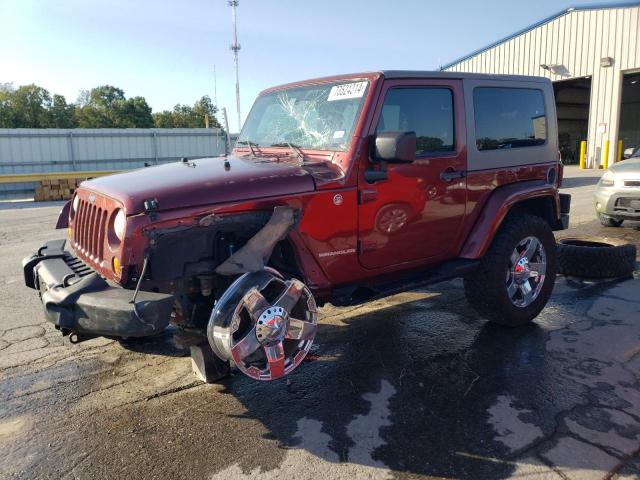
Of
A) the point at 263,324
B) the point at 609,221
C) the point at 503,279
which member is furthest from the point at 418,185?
the point at 609,221

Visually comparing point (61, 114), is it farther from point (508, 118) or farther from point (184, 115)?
point (508, 118)

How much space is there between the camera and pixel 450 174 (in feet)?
13.3

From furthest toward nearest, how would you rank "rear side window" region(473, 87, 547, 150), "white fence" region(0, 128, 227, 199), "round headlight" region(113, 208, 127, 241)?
1. "white fence" region(0, 128, 227, 199)
2. "rear side window" region(473, 87, 547, 150)
3. "round headlight" region(113, 208, 127, 241)

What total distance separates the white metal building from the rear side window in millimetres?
17677

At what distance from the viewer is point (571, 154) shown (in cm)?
3247

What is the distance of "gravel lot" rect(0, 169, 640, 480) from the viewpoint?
8.91 ft

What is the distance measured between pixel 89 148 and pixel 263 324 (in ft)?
67.1

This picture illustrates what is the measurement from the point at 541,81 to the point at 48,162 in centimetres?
2000

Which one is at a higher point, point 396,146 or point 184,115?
point 184,115

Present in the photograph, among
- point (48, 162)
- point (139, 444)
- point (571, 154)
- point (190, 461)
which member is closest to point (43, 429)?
point (139, 444)

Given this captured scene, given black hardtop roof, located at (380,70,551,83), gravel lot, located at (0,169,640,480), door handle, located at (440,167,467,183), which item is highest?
black hardtop roof, located at (380,70,551,83)

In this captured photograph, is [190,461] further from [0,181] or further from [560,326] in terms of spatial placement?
[0,181]

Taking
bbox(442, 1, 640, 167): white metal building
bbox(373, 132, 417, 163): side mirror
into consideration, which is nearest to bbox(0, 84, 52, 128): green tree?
bbox(442, 1, 640, 167): white metal building

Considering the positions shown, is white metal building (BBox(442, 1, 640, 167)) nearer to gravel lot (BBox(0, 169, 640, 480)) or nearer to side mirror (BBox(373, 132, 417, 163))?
gravel lot (BBox(0, 169, 640, 480))
